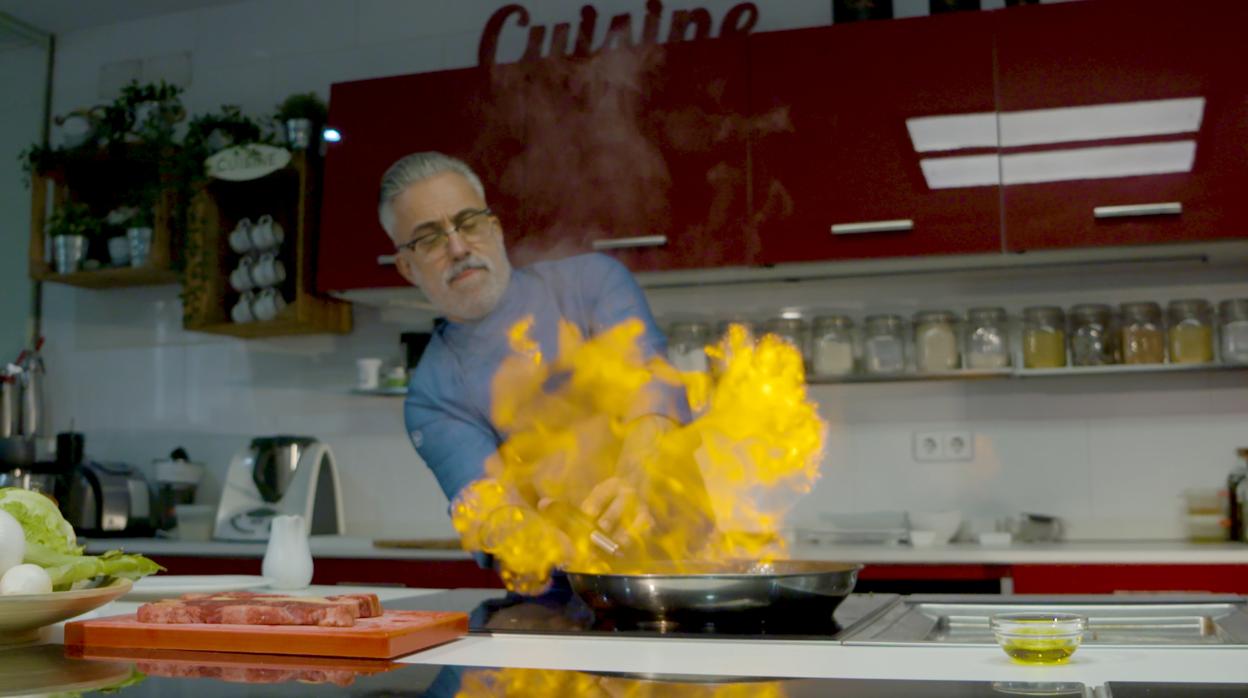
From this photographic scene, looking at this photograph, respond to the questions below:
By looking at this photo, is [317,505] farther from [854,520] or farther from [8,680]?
[8,680]

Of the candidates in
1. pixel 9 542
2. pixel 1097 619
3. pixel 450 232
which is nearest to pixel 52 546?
pixel 9 542

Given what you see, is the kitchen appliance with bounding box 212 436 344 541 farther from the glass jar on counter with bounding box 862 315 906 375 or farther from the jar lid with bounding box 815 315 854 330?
the glass jar on counter with bounding box 862 315 906 375

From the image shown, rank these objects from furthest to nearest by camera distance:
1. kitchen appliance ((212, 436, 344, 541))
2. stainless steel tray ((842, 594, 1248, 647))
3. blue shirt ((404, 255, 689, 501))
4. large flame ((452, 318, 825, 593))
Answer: kitchen appliance ((212, 436, 344, 541)), blue shirt ((404, 255, 689, 501)), large flame ((452, 318, 825, 593)), stainless steel tray ((842, 594, 1248, 647))

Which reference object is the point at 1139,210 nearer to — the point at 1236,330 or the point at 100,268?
the point at 1236,330

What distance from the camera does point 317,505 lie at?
395 centimetres

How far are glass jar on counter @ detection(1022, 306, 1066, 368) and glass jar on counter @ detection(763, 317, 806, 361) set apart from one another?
64cm

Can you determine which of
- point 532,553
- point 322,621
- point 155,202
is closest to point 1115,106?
point 532,553

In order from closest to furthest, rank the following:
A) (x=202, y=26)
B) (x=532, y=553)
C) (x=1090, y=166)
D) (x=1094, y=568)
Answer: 1. (x=532, y=553)
2. (x=1094, y=568)
3. (x=1090, y=166)
4. (x=202, y=26)

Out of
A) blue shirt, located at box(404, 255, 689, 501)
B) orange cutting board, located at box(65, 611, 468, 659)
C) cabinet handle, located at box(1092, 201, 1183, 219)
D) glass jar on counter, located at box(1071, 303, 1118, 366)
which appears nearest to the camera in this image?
orange cutting board, located at box(65, 611, 468, 659)

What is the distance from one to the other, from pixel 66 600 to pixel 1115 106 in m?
2.88

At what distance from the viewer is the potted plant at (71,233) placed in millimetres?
4344

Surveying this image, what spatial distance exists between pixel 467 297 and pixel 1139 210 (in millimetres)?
1769

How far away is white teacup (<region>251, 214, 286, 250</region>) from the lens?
4.04 metres

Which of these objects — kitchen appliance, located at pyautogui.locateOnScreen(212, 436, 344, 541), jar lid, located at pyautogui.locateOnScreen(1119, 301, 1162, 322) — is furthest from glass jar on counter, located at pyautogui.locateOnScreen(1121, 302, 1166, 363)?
A: kitchen appliance, located at pyautogui.locateOnScreen(212, 436, 344, 541)
